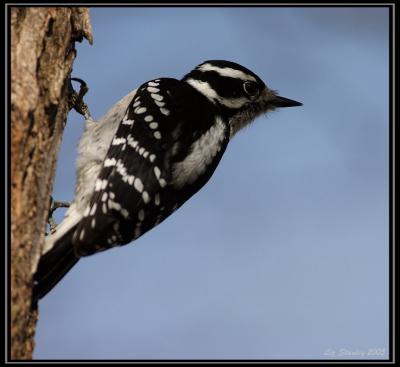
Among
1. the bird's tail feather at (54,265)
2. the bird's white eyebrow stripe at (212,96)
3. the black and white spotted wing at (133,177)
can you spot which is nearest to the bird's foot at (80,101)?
the black and white spotted wing at (133,177)

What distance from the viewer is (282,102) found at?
4664 mm

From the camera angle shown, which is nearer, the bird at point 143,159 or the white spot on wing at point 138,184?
the bird at point 143,159

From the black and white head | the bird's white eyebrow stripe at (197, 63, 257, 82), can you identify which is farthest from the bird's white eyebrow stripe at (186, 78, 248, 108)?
the bird's white eyebrow stripe at (197, 63, 257, 82)

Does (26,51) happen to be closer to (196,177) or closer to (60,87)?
(60,87)

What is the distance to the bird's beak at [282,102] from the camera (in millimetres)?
4629

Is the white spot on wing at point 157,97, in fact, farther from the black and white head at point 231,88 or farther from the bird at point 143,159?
the black and white head at point 231,88

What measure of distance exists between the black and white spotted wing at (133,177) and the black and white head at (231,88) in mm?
594

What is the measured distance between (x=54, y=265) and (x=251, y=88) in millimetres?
2092

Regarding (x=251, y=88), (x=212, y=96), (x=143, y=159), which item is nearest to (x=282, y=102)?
(x=251, y=88)

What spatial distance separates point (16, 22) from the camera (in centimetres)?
296

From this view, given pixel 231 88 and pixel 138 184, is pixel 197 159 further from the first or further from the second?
pixel 231 88
